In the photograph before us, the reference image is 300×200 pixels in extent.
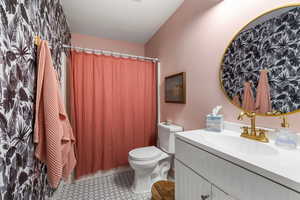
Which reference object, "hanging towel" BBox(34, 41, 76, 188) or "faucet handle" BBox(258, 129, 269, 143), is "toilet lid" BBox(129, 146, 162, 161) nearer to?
"hanging towel" BBox(34, 41, 76, 188)

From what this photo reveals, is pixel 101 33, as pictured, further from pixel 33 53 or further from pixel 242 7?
pixel 242 7

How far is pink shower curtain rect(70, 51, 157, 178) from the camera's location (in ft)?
5.57

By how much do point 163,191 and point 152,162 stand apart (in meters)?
0.30

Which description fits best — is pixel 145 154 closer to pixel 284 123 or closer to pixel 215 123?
pixel 215 123

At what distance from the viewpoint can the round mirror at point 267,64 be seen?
766 millimetres

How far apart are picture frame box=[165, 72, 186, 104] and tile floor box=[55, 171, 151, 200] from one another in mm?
1229

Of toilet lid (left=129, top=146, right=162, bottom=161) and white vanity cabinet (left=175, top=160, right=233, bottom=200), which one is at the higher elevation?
white vanity cabinet (left=175, top=160, right=233, bottom=200)

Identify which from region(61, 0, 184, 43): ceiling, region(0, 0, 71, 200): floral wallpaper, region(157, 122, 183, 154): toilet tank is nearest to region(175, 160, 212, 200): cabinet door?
region(157, 122, 183, 154): toilet tank

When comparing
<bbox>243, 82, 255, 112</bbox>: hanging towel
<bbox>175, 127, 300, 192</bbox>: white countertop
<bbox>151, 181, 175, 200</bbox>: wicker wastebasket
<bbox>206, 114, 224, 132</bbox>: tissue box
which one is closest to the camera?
<bbox>175, 127, 300, 192</bbox>: white countertop

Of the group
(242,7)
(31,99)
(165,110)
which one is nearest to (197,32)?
(242,7)

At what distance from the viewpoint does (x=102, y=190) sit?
1.56 metres

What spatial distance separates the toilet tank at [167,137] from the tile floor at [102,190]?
0.58 metres

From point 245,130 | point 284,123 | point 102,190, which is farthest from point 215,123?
point 102,190

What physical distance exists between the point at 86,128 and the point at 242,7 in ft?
6.86
